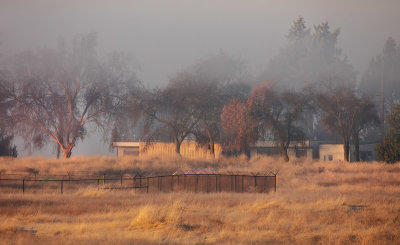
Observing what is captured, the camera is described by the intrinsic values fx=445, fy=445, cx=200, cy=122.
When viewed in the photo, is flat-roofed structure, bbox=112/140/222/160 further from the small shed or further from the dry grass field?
the dry grass field

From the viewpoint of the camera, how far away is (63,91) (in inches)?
2151

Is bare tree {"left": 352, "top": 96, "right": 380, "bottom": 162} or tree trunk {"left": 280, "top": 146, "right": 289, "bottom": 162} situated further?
bare tree {"left": 352, "top": 96, "right": 380, "bottom": 162}

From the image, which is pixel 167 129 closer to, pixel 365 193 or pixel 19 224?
pixel 365 193

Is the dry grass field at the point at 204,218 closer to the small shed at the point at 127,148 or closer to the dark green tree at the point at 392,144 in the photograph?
the dark green tree at the point at 392,144

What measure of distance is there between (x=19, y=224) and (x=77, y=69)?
129 feet

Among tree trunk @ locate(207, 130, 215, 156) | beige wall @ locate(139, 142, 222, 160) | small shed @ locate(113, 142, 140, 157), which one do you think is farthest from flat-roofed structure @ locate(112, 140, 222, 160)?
small shed @ locate(113, 142, 140, 157)

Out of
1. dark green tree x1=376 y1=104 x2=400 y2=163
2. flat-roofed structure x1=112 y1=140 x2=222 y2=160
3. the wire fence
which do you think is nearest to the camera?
the wire fence

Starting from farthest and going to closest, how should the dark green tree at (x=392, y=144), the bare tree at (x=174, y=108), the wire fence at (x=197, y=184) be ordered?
the bare tree at (x=174, y=108)
the dark green tree at (x=392, y=144)
the wire fence at (x=197, y=184)

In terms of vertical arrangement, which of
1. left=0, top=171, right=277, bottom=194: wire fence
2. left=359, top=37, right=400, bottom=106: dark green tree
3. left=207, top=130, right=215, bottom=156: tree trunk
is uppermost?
left=359, top=37, right=400, bottom=106: dark green tree

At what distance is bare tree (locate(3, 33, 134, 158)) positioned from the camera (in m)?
52.1

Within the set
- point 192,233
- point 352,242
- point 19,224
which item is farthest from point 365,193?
point 19,224

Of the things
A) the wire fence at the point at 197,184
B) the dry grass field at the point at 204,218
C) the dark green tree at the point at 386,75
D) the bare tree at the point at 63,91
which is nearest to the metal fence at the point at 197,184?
the wire fence at the point at 197,184

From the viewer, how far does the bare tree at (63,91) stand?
5212cm

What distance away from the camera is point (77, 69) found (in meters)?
54.3
